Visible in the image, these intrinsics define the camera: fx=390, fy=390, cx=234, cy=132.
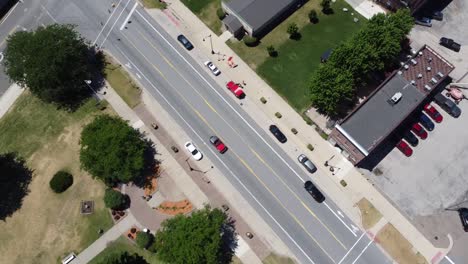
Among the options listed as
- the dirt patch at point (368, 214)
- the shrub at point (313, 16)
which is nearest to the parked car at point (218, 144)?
the dirt patch at point (368, 214)

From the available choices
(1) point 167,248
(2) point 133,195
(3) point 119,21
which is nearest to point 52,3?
(3) point 119,21

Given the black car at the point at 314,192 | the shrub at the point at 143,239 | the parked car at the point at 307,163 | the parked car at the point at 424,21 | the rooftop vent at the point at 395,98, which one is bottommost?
the black car at the point at 314,192

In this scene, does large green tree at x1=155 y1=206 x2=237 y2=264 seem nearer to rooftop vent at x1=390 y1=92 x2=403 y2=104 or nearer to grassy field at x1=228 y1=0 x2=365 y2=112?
grassy field at x1=228 y1=0 x2=365 y2=112

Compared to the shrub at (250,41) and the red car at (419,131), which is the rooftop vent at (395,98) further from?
the shrub at (250,41)

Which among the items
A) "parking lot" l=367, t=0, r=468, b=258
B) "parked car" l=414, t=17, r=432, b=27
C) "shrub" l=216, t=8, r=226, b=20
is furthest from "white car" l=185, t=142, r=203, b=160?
"parked car" l=414, t=17, r=432, b=27

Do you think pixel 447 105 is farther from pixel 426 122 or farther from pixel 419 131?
pixel 419 131

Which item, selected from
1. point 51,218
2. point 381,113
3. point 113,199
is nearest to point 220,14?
point 381,113
